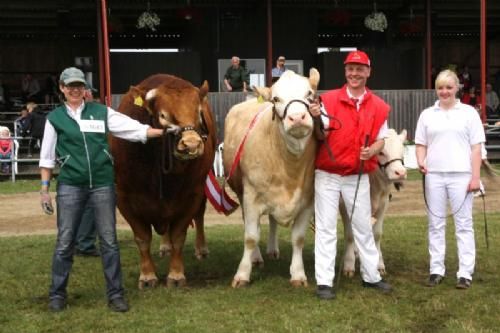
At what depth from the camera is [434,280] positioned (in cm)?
596

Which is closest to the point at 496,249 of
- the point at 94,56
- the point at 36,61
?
the point at 94,56

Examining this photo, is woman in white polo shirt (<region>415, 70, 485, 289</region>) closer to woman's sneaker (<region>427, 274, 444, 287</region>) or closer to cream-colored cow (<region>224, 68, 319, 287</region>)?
woman's sneaker (<region>427, 274, 444, 287</region>)

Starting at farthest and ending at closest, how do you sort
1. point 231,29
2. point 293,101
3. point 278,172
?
point 231,29, point 278,172, point 293,101

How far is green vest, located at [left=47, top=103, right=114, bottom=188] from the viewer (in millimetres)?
5109

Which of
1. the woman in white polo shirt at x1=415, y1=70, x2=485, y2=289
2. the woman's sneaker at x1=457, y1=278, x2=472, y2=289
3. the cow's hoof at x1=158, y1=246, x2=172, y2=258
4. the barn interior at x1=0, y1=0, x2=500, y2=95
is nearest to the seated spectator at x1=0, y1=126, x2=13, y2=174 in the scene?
the barn interior at x1=0, y1=0, x2=500, y2=95

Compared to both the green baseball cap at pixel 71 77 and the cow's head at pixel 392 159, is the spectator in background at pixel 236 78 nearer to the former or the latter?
the cow's head at pixel 392 159

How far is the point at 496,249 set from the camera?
Result: 743cm

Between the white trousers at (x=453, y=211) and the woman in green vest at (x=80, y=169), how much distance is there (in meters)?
2.40

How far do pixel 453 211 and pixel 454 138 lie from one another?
62 cm

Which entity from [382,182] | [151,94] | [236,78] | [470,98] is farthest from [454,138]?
[470,98]

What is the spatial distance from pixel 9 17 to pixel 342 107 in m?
17.6

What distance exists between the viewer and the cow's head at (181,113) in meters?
5.21

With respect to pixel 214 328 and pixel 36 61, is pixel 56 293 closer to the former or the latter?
pixel 214 328

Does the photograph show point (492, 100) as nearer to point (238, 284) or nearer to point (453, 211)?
point (453, 211)
